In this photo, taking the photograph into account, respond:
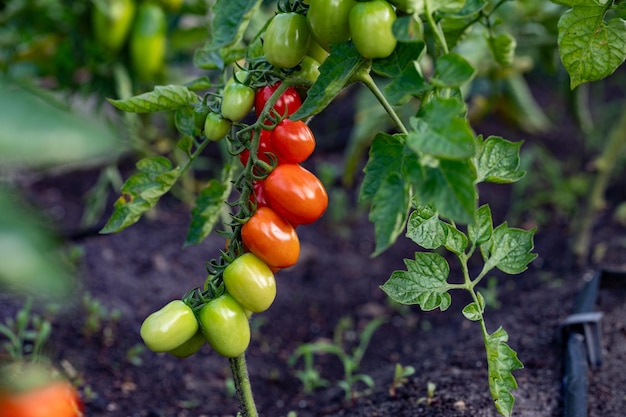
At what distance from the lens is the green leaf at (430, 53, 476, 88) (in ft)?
2.50

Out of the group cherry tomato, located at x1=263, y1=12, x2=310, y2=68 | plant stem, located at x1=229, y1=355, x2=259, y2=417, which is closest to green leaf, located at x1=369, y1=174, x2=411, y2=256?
cherry tomato, located at x1=263, y1=12, x2=310, y2=68

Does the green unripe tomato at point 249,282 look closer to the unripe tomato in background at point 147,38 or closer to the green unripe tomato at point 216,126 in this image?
the green unripe tomato at point 216,126

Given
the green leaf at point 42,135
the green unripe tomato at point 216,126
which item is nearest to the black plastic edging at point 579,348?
the green unripe tomato at point 216,126

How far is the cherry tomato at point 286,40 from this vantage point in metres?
0.86

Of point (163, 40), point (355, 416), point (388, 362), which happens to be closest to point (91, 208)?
point (163, 40)

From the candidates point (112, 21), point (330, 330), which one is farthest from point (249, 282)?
point (112, 21)

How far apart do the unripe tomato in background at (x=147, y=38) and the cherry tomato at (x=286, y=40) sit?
4.46 ft

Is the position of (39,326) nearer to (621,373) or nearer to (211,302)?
(211,302)

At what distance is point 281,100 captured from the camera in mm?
931

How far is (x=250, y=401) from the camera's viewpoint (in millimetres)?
973

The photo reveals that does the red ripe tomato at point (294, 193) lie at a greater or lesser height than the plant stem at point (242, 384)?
greater

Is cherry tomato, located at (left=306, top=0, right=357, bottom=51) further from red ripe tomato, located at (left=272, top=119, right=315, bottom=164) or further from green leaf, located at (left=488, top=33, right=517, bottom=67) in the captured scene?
green leaf, located at (left=488, top=33, right=517, bottom=67)

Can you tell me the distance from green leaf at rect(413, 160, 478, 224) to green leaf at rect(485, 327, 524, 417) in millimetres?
273

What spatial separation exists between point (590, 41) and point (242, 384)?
2.41 ft
